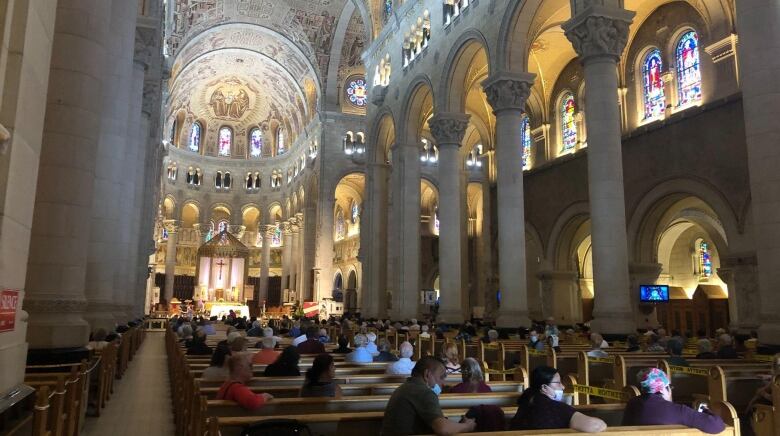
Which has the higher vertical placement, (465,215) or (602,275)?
(465,215)

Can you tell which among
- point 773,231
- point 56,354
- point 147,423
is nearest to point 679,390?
point 773,231

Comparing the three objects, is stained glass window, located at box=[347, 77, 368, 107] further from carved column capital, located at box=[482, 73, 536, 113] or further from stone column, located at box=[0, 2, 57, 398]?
stone column, located at box=[0, 2, 57, 398]

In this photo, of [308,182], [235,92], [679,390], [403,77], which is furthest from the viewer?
[235,92]

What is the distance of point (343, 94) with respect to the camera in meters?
38.5

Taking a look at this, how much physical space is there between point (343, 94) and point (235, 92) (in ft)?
48.1

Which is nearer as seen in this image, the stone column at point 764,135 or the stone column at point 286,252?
the stone column at point 764,135

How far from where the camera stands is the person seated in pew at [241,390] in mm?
4711

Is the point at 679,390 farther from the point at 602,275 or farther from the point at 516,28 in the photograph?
the point at 516,28

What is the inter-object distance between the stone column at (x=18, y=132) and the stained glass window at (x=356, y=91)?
35.3 m

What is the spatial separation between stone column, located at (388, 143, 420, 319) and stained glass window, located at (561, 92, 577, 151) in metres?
6.11

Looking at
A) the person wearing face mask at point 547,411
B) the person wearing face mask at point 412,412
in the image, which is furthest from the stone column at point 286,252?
the person wearing face mask at point 547,411

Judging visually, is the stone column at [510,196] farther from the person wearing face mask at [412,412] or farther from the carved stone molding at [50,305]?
the person wearing face mask at [412,412]

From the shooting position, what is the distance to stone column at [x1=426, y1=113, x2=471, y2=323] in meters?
20.2

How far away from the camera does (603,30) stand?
13094mm
